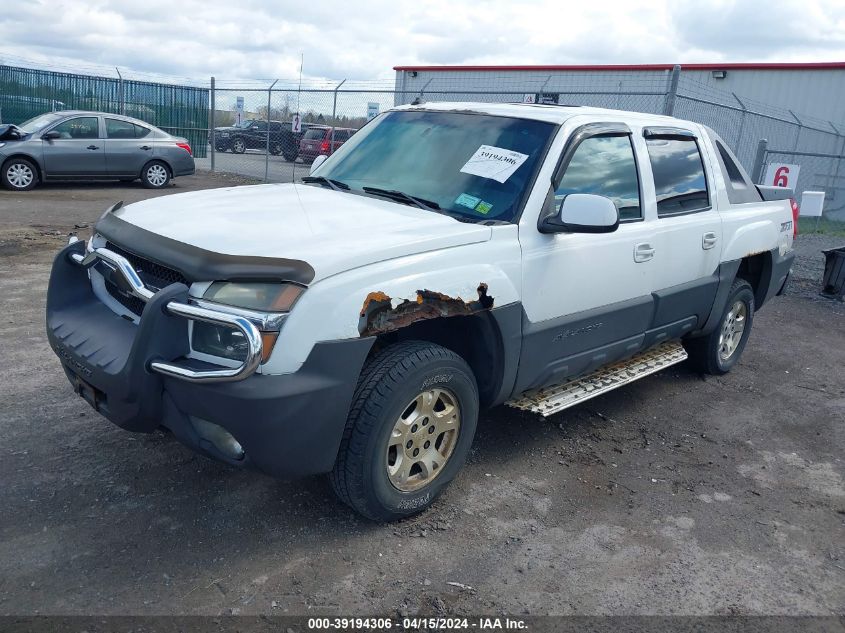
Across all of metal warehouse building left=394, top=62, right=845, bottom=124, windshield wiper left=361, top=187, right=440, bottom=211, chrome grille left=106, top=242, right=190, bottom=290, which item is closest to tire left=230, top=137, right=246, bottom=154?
metal warehouse building left=394, top=62, right=845, bottom=124

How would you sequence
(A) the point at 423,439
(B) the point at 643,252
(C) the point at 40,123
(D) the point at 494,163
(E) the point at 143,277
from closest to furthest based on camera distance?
1. (E) the point at 143,277
2. (A) the point at 423,439
3. (D) the point at 494,163
4. (B) the point at 643,252
5. (C) the point at 40,123

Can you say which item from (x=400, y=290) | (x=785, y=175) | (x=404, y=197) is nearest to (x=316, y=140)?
(x=785, y=175)

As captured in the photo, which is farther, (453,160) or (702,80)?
(702,80)

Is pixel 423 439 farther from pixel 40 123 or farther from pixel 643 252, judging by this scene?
pixel 40 123

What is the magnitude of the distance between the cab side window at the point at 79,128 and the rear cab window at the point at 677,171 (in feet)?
40.5

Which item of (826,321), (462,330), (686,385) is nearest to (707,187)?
(686,385)

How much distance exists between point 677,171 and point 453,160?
5.56 feet

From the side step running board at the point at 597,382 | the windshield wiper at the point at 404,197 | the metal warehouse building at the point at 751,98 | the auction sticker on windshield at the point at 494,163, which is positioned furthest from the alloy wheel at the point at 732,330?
the metal warehouse building at the point at 751,98

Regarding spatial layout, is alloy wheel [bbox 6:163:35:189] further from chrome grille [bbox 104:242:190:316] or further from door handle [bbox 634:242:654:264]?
door handle [bbox 634:242:654:264]

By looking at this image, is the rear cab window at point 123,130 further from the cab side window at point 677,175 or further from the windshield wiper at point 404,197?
the cab side window at point 677,175

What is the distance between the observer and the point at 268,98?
1820 cm

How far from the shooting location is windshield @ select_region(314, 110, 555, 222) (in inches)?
148

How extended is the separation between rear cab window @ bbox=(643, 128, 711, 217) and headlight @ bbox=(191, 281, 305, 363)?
2.68 meters

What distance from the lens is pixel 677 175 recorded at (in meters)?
4.80
